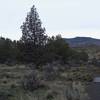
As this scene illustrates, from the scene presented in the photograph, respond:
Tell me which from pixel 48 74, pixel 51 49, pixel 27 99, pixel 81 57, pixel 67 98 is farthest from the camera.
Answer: pixel 81 57

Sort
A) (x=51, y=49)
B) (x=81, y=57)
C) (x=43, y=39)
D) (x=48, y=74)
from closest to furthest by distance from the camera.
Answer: (x=48, y=74) < (x=43, y=39) < (x=51, y=49) < (x=81, y=57)

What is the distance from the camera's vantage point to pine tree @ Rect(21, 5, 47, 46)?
59.6 meters

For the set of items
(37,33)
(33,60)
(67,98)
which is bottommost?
(67,98)

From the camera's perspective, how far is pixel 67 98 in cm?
2061

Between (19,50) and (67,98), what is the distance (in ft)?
137

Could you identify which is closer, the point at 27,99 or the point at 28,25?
the point at 27,99

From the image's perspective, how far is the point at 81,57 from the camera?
88.3 metres

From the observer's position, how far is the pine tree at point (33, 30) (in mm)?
59562

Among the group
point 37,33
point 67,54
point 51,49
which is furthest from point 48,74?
point 67,54

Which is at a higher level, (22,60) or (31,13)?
(31,13)

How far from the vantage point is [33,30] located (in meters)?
60.2

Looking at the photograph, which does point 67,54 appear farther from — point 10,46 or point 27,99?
point 27,99

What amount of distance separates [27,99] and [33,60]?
4131 centimetres

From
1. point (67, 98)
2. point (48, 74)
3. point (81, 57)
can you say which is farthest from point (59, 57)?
point (67, 98)
